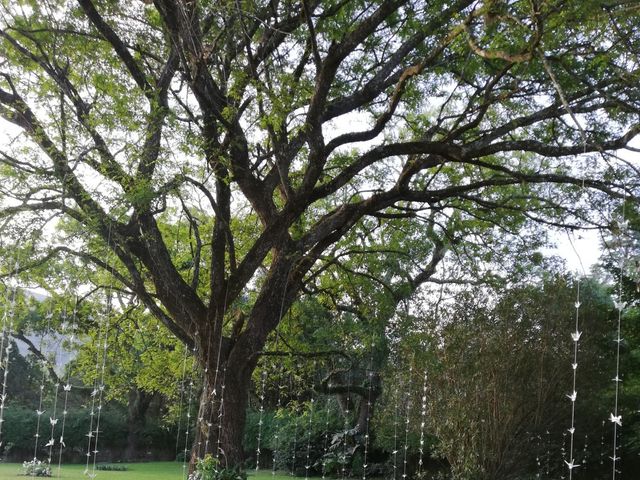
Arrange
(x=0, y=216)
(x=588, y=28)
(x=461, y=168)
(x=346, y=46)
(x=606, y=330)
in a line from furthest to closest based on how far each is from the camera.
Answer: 1. (x=606, y=330)
2. (x=461, y=168)
3. (x=0, y=216)
4. (x=346, y=46)
5. (x=588, y=28)

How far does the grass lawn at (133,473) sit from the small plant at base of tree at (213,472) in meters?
5.63

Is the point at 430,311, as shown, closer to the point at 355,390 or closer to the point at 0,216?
the point at 355,390

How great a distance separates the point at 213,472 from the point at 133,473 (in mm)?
8068

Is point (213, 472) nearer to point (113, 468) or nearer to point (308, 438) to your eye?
point (308, 438)

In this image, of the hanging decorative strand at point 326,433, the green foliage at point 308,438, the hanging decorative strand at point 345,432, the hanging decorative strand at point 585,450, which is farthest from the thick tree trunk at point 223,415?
the hanging decorative strand at point 326,433

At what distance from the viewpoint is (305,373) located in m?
10.5

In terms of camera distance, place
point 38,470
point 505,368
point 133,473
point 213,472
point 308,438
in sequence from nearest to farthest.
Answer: point 213,472 → point 505,368 → point 38,470 → point 133,473 → point 308,438

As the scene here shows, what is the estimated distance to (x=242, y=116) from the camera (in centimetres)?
708

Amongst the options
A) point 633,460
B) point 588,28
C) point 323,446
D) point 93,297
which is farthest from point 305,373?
point 588,28

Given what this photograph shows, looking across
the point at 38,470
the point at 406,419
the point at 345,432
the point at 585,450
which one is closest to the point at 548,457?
the point at 585,450

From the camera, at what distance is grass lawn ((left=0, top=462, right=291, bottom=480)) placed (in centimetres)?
1172

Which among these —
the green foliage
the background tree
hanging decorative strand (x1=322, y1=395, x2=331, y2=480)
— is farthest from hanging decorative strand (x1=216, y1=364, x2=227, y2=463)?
hanging decorative strand (x1=322, y1=395, x2=331, y2=480)

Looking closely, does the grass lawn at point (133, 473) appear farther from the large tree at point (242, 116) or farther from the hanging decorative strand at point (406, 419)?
the large tree at point (242, 116)

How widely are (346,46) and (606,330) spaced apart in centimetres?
608
